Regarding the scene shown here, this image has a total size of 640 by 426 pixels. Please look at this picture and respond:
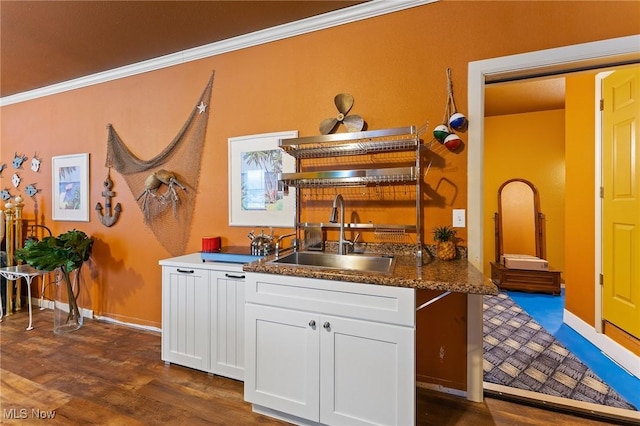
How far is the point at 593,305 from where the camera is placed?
2.64 m

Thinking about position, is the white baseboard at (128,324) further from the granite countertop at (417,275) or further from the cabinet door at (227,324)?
the granite countertop at (417,275)

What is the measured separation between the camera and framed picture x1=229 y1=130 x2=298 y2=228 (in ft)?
7.98

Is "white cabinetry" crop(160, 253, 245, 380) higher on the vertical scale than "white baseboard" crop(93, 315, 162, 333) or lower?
higher

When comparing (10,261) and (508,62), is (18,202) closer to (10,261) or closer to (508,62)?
(10,261)

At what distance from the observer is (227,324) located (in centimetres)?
209

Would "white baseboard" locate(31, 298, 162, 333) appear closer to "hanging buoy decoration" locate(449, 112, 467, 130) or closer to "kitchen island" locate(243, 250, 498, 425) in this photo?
"kitchen island" locate(243, 250, 498, 425)

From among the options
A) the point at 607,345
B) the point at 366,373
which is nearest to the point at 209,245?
the point at 366,373

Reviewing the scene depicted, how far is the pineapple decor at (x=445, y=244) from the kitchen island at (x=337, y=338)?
2.7 inches

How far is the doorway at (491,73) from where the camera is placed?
170cm

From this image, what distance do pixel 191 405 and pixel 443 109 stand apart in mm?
2439

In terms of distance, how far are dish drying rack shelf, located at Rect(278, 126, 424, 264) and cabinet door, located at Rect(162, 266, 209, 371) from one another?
854mm

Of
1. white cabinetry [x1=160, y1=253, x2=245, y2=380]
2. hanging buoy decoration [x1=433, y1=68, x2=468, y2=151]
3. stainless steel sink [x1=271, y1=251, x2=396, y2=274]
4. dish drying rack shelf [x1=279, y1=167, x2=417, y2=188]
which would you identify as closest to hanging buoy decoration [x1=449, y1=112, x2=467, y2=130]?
hanging buoy decoration [x1=433, y1=68, x2=468, y2=151]

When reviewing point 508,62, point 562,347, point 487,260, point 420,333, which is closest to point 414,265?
point 420,333

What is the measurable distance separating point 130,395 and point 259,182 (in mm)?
1691
